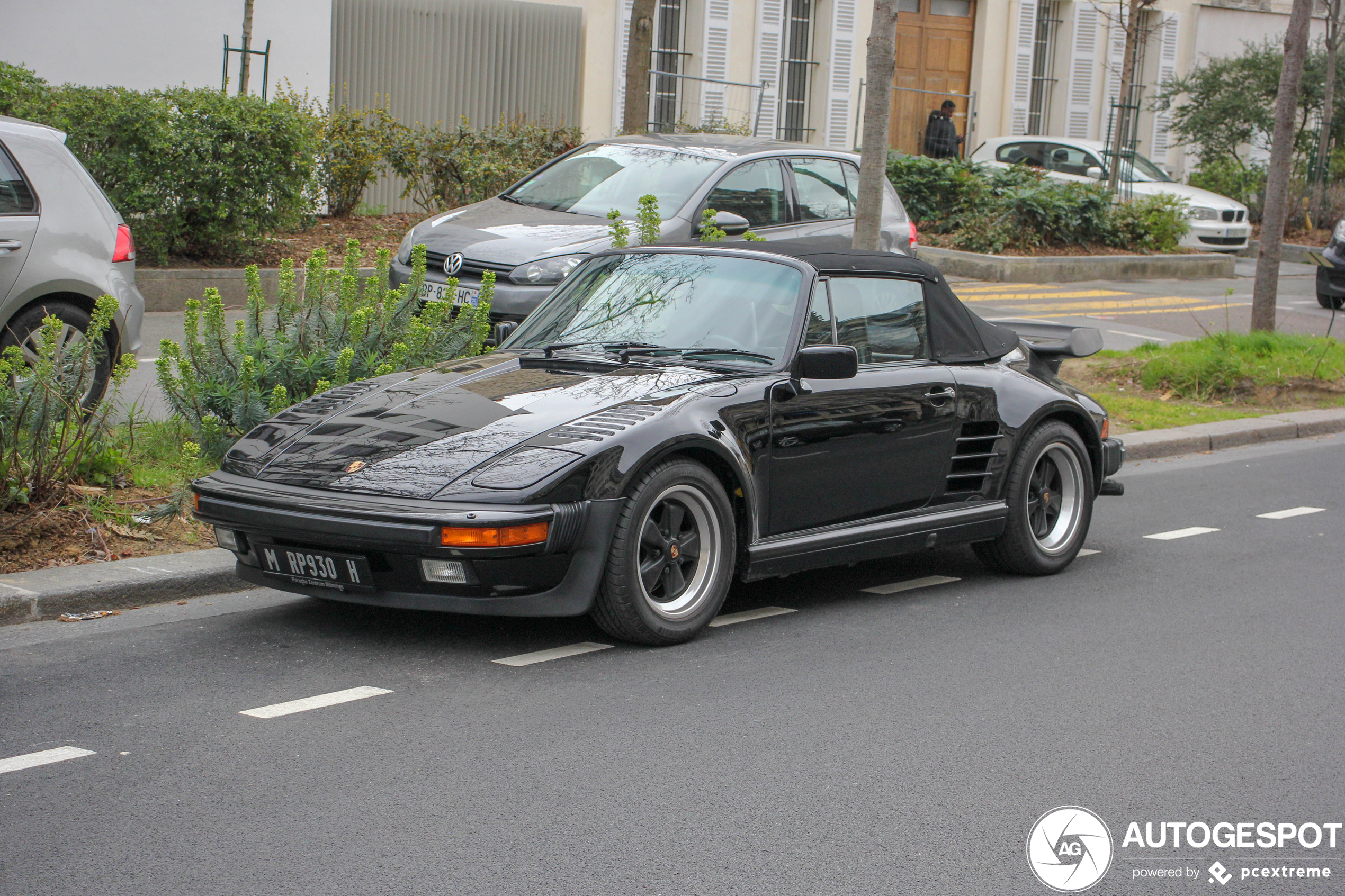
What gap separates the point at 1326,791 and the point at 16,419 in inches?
203

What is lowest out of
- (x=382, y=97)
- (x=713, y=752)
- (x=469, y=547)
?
(x=713, y=752)

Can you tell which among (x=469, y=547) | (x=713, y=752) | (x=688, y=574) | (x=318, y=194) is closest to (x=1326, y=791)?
(x=713, y=752)

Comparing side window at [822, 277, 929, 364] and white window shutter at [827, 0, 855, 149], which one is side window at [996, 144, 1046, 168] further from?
side window at [822, 277, 929, 364]

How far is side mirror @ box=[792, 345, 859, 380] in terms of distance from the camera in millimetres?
5750

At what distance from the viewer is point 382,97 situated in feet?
69.3

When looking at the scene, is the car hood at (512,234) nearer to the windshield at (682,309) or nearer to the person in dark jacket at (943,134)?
the windshield at (682,309)

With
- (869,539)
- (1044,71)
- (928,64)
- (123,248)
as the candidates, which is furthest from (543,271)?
(1044,71)

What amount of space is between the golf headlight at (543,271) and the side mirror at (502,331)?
0.32 m

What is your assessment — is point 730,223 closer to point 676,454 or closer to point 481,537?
point 676,454

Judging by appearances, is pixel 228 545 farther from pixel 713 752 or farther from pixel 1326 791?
pixel 1326 791

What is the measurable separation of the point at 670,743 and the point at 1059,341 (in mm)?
4010

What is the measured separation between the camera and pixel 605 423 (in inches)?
209

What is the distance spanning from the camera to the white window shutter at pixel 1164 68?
31.7 m

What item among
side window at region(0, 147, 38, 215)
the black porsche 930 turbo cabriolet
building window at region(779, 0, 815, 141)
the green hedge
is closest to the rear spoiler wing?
the black porsche 930 turbo cabriolet
